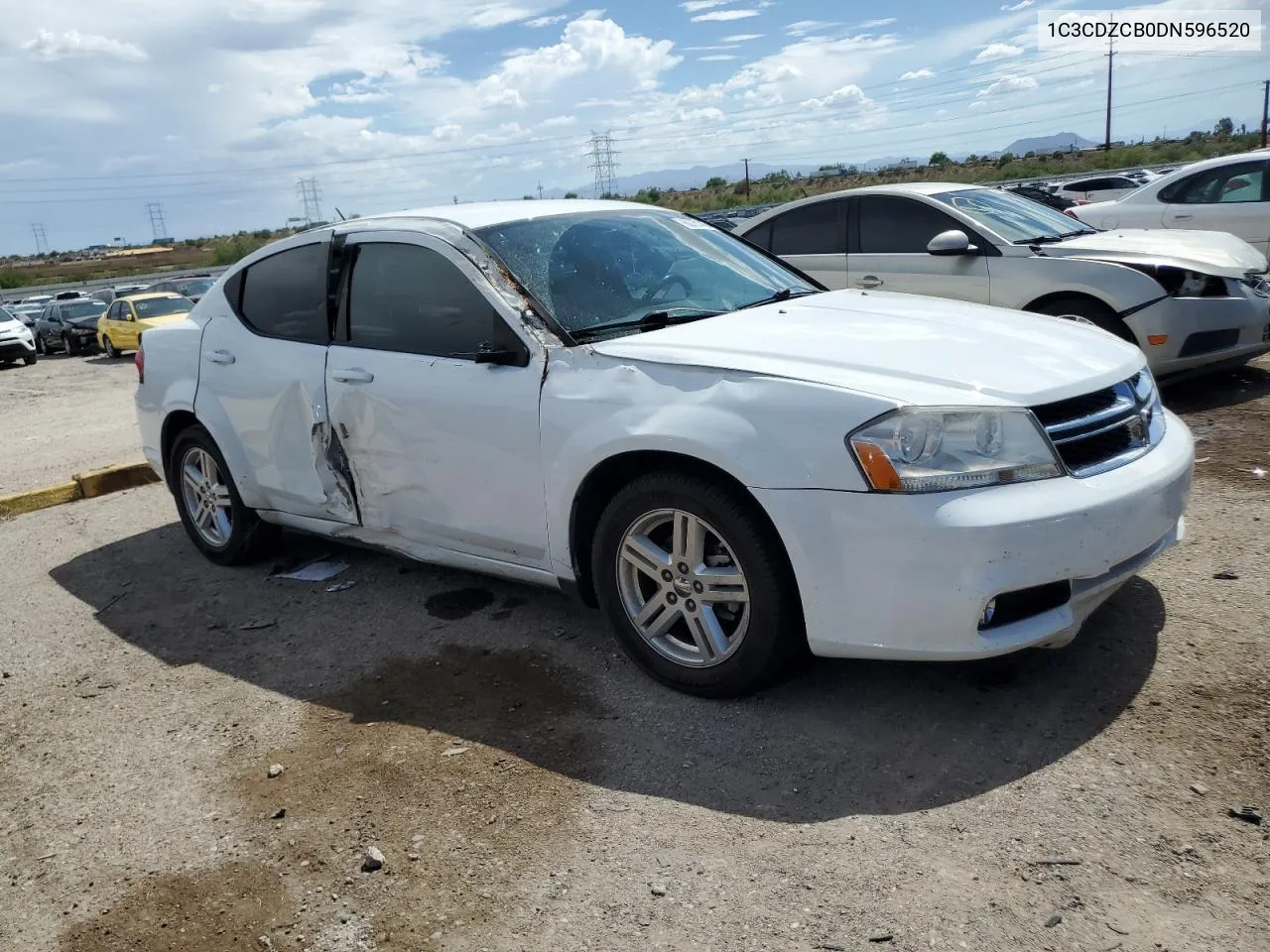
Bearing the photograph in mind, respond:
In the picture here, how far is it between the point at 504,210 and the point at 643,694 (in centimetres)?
225

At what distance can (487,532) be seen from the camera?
169 inches

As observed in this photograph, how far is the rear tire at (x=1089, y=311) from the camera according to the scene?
24.1ft

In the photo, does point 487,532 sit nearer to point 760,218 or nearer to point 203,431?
point 203,431

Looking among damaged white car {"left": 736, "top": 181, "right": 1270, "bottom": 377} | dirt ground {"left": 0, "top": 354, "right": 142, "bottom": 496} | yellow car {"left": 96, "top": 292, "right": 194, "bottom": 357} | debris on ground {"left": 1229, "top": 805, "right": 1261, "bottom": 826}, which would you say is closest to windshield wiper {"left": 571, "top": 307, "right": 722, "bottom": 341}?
debris on ground {"left": 1229, "top": 805, "right": 1261, "bottom": 826}

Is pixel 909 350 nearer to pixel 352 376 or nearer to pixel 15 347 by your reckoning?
pixel 352 376

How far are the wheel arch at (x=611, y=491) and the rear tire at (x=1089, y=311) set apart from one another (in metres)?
4.58

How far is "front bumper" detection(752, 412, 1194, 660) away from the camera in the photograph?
10.2 feet

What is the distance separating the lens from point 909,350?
361 cm

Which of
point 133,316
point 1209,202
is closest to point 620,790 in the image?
point 1209,202

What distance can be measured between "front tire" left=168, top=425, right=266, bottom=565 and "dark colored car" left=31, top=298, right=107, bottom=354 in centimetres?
2350

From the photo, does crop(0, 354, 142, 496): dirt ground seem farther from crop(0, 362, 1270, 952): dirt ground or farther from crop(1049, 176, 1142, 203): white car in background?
crop(1049, 176, 1142, 203): white car in background

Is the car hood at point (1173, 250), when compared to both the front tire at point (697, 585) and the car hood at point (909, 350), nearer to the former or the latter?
the car hood at point (909, 350)

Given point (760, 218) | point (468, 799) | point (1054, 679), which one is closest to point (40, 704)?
point (468, 799)

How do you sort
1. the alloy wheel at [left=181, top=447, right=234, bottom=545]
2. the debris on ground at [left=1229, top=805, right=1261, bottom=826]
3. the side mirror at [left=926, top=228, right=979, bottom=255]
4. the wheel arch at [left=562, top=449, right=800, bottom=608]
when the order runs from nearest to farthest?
the debris on ground at [left=1229, top=805, right=1261, bottom=826] → the wheel arch at [left=562, top=449, right=800, bottom=608] → the alloy wheel at [left=181, top=447, right=234, bottom=545] → the side mirror at [left=926, top=228, right=979, bottom=255]
